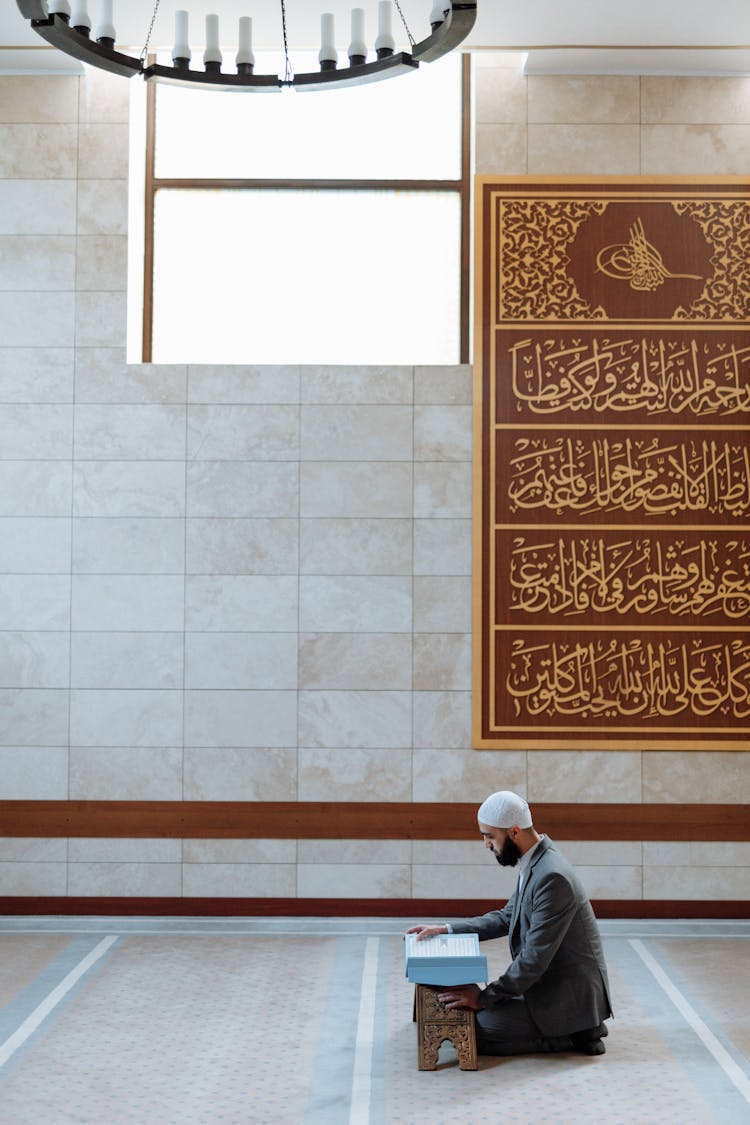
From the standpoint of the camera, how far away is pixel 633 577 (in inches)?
203

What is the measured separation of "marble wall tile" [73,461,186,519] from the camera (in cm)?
519

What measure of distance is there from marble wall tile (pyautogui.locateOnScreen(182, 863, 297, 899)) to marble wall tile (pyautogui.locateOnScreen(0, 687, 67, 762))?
837mm

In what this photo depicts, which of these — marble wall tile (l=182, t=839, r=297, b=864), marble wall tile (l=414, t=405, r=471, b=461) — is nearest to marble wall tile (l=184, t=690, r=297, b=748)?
marble wall tile (l=182, t=839, r=297, b=864)

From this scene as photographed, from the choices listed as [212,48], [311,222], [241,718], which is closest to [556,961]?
[241,718]

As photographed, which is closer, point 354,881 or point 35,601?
point 354,881

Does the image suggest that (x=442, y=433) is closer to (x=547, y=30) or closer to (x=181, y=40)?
(x=547, y=30)

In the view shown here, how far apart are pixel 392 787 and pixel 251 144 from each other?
306 centimetres

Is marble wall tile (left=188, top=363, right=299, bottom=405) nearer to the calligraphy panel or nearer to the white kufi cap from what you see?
the calligraphy panel

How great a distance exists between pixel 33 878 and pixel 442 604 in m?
2.19

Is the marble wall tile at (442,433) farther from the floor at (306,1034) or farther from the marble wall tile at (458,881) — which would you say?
the floor at (306,1034)

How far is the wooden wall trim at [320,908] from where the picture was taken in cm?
505

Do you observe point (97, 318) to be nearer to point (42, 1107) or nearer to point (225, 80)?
point (225, 80)

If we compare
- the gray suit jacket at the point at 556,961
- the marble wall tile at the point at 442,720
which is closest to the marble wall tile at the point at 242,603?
the marble wall tile at the point at 442,720

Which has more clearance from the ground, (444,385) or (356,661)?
(444,385)
